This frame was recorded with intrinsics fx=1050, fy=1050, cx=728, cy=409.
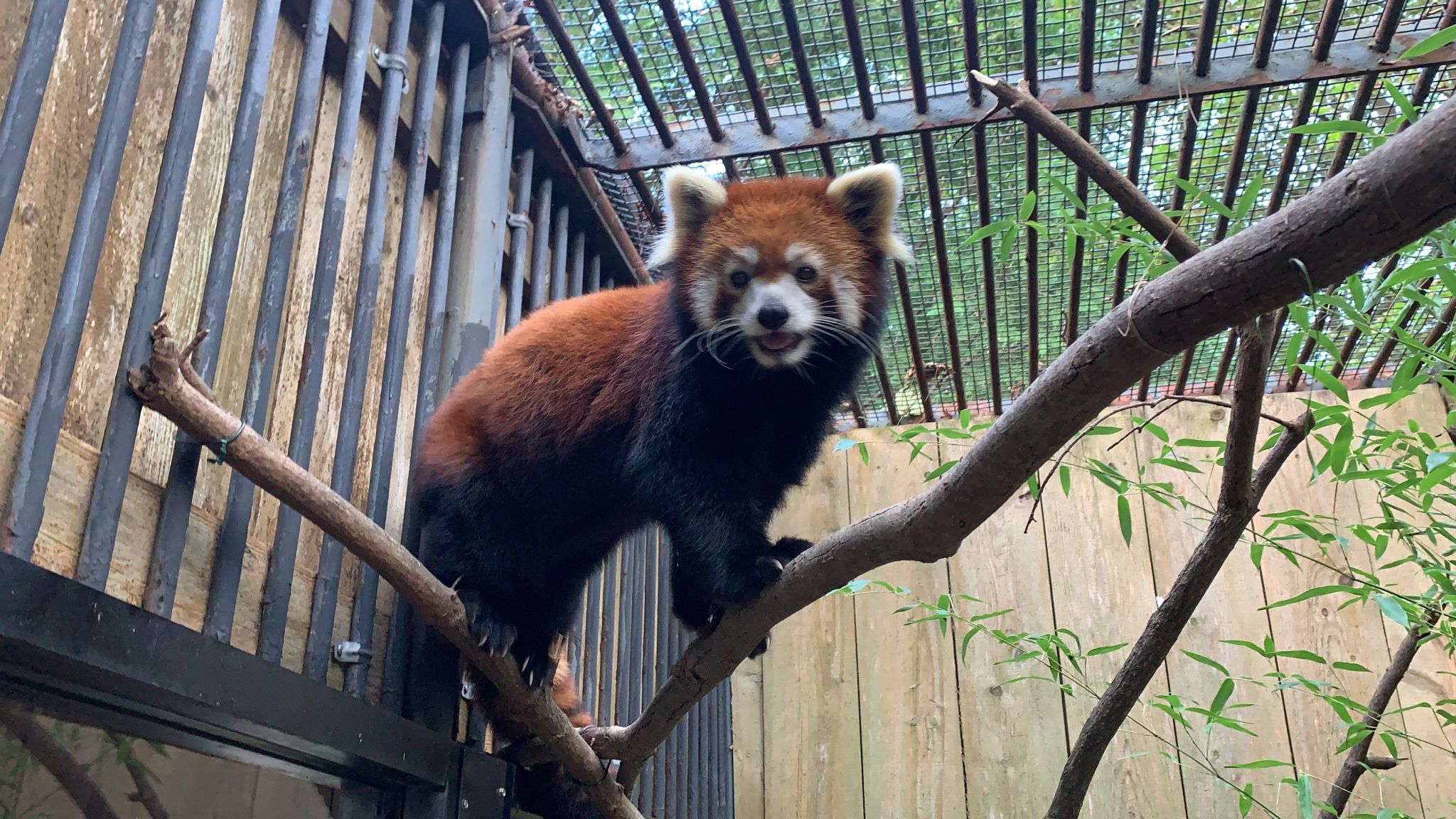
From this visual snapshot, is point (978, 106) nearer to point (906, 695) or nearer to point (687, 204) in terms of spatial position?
point (687, 204)

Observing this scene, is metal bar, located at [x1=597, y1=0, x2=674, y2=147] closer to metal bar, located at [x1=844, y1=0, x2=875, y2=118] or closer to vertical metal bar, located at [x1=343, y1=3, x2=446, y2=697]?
vertical metal bar, located at [x1=343, y1=3, x2=446, y2=697]

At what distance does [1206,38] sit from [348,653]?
9.43 ft

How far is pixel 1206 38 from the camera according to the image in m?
3.07

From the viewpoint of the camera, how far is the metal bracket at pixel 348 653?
2.36 meters

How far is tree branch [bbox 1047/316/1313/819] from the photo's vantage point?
1.71m

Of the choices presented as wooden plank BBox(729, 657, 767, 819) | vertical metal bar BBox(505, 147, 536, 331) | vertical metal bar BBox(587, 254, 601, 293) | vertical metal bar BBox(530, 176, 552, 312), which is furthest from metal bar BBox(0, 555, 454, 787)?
wooden plank BBox(729, 657, 767, 819)

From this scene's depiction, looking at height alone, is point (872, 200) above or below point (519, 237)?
below

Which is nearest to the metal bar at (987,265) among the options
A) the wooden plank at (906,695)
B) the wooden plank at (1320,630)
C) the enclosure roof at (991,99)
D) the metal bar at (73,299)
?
the enclosure roof at (991,99)

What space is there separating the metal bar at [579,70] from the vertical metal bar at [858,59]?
84 cm

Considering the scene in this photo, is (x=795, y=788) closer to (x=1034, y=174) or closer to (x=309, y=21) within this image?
(x=1034, y=174)

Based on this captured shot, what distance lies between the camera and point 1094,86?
128 inches

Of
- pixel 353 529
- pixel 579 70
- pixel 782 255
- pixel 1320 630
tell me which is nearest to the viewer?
pixel 353 529

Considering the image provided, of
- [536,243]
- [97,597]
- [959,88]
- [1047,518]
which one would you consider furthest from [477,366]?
[1047,518]

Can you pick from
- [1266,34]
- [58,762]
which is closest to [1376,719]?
[1266,34]
